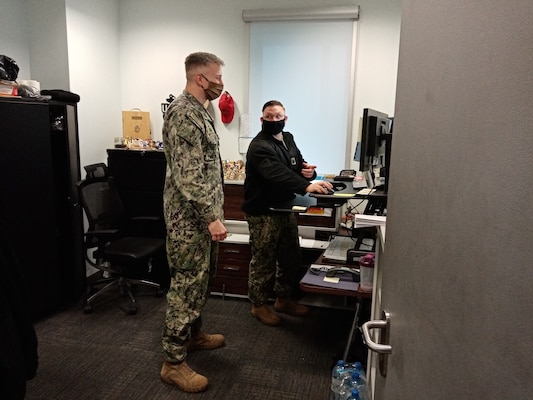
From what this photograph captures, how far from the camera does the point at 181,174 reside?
1.98 metres

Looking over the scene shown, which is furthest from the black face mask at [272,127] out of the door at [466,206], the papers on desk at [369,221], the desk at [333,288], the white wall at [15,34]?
the white wall at [15,34]

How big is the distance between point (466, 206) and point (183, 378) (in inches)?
79.9

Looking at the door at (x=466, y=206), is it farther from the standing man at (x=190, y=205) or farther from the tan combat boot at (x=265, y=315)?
the tan combat boot at (x=265, y=315)

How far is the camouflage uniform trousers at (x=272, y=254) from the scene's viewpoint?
278cm

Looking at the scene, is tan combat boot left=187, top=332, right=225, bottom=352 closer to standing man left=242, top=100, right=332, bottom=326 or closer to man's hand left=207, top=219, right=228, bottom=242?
standing man left=242, top=100, right=332, bottom=326

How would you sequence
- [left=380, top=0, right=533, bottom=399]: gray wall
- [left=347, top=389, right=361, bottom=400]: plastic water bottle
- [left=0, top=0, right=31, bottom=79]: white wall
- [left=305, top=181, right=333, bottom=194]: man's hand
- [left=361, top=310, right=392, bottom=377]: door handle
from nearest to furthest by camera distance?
[left=380, top=0, right=533, bottom=399]: gray wall < [left=361, top=310, right=392, bottom=377]: door handle < [left=347, top=389, right=361, bottom=400]: plastic water bottle < [left=305, top=181, right=333, bottom=194]: man's hand < [left=0, top=0, right=31, bottom=79]: white wall

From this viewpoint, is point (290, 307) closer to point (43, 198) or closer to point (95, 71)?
point (43, 198)

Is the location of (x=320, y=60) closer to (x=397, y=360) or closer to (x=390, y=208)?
(x=390, y=208)

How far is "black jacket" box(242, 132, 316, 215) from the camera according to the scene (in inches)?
101

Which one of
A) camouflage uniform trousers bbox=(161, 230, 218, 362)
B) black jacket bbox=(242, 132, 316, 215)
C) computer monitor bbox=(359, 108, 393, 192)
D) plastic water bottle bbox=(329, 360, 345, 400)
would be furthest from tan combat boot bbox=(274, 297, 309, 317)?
computer monitor bbox=(359, 108, 393, 192)

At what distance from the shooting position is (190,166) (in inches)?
77.8

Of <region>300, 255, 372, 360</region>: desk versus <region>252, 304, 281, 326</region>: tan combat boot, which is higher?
<region>300, 255, 372, 360</region>: desk

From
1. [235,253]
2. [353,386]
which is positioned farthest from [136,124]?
[353,386]

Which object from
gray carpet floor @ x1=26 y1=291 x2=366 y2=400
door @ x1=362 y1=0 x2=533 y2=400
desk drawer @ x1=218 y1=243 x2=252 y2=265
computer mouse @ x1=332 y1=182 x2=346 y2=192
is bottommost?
gray carpet floor @ x1=26 y1=291 x2=366 y2=400
